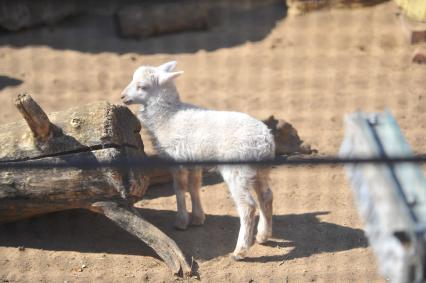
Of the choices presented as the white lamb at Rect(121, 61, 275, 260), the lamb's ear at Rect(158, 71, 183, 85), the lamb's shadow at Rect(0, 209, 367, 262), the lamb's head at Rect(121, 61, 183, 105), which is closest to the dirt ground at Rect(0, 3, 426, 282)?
the lamb's shadow at Rect(0, 209, 367, 262)

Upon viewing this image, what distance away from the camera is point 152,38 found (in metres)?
8.55

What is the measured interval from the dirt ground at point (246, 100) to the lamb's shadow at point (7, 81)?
0.9 inches

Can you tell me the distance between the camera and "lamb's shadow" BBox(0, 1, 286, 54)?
8.32 meters

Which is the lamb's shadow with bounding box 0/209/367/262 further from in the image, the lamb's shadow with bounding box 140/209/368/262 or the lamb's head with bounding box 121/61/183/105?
the lamb's head with bounding box 121/61/183/105

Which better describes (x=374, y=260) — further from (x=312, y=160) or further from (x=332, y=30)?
(x=332, y=30)

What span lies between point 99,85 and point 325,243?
358cm

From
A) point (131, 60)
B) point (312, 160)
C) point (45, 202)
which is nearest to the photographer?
point (312, 160)

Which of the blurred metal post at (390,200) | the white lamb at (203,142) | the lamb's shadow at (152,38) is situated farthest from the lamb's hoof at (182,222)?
the lamb's shadow at (152,38)

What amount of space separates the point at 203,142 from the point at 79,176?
0.80 m

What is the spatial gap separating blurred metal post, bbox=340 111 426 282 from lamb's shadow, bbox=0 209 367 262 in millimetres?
299

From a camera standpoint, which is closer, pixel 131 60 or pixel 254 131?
pixel 254 131

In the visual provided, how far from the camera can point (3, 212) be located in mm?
4352

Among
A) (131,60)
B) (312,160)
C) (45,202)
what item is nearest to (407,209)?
(312,160)

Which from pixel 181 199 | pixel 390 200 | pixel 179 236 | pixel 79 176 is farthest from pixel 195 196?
pixel 390 200
